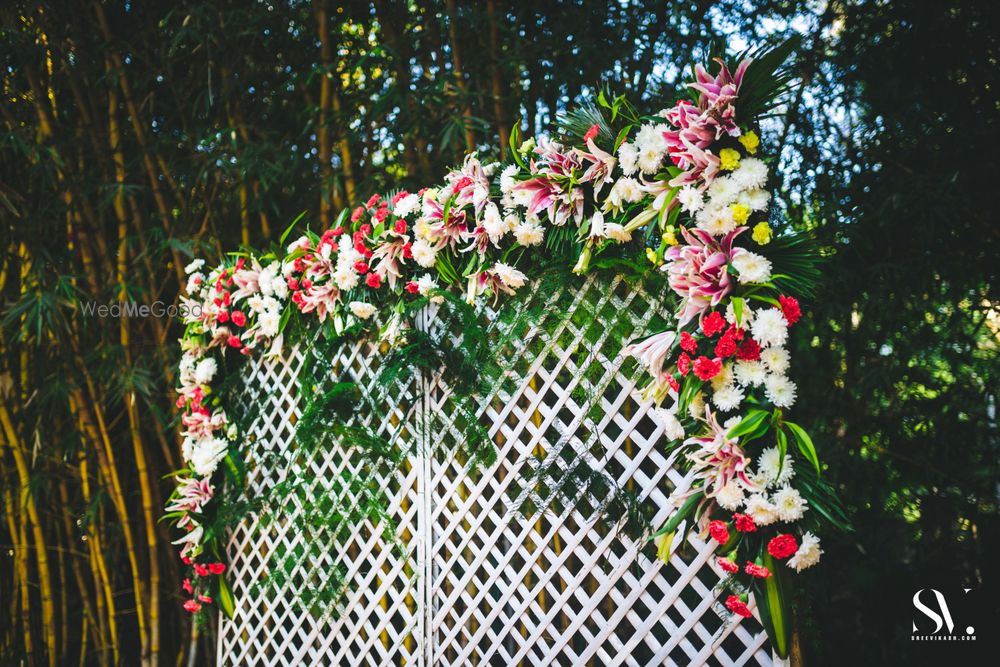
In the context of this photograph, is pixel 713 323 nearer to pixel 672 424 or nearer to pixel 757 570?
pixel 672 424

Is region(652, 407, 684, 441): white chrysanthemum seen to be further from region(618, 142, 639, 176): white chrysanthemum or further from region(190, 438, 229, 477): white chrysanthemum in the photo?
region(190, 438, 229, 477): white chrysanthemum

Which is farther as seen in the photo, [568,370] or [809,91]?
[809,91]

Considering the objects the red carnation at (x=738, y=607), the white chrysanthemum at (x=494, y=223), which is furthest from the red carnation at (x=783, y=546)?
the white chrysanthemum at (x=494, y=223)

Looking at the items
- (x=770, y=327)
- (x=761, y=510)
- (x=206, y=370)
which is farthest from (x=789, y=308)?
(x=206, y=370)

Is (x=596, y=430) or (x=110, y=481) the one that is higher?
(x=596, y=430)

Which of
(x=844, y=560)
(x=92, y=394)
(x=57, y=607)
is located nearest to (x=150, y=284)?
(x=92, y=394)

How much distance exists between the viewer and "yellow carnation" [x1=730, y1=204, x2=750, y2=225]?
1413mm

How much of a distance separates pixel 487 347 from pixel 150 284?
1667mm

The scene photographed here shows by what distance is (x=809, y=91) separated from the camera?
2744 millimetres

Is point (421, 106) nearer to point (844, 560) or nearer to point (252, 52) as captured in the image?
point (252, 52)

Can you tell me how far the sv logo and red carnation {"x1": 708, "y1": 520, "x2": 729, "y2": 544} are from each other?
1.38 meters

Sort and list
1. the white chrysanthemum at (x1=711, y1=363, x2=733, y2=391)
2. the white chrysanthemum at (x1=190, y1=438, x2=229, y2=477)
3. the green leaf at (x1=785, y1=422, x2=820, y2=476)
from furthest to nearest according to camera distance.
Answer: the white chrysanthemum at (x1=190, y1=438, x2=229, y2=477) → the white chrysanthemum at (x1=711, y1=363, x2=733, y2=391) → the green leaf at (x1=785, y1=422, x2=820, y2=476)

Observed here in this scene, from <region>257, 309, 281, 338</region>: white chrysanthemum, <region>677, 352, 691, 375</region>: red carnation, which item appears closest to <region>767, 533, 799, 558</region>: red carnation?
<region>677, 352, 691, 375</region>: red carnation

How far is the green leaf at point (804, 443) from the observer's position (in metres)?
1.35
